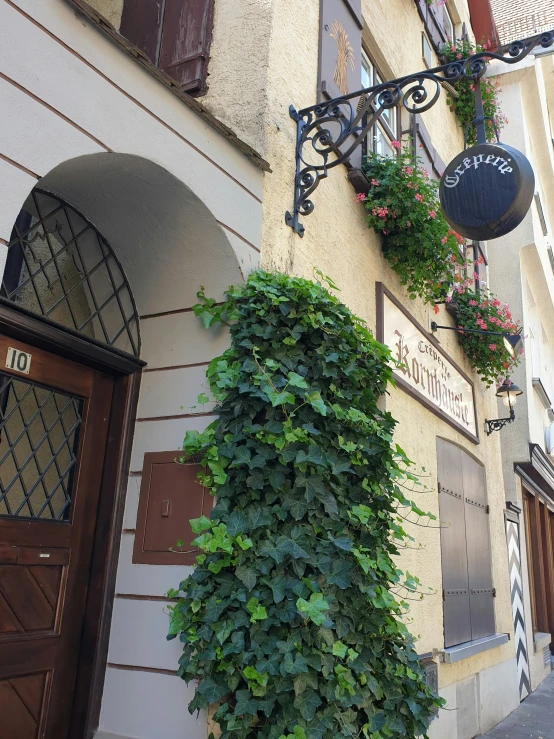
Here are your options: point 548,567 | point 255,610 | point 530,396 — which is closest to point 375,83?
point 255,610

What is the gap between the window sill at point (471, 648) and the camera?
5135 millimetres

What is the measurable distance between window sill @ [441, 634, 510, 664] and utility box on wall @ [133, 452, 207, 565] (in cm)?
300

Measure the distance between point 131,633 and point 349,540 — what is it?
1105mm

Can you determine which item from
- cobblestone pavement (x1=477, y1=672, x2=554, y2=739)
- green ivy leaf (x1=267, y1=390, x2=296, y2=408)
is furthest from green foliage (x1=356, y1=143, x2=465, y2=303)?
cobblestone pavement (x1=477, y1=672, x2=554, y2=739)

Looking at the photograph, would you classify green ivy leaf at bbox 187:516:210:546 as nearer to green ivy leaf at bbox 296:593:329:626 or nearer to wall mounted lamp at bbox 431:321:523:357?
green ivy leaf at bbox 296:593:329:626

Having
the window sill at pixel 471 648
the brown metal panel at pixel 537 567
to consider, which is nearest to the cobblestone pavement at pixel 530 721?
the window sill at pixel 471 648

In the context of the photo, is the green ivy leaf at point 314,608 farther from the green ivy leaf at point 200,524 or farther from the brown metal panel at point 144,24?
the brown metal panel at point 144,24

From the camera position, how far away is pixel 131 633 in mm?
3070

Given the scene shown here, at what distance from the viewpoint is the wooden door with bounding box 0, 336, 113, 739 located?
2.81 meters

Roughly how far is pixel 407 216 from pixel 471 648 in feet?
12.0

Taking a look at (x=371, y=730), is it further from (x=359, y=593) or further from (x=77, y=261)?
(x=77, y=261)

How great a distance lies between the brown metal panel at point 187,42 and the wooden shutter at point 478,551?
4.41 meters

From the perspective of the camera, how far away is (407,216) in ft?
15.7

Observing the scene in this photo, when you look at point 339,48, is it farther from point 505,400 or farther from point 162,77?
point 505,400
